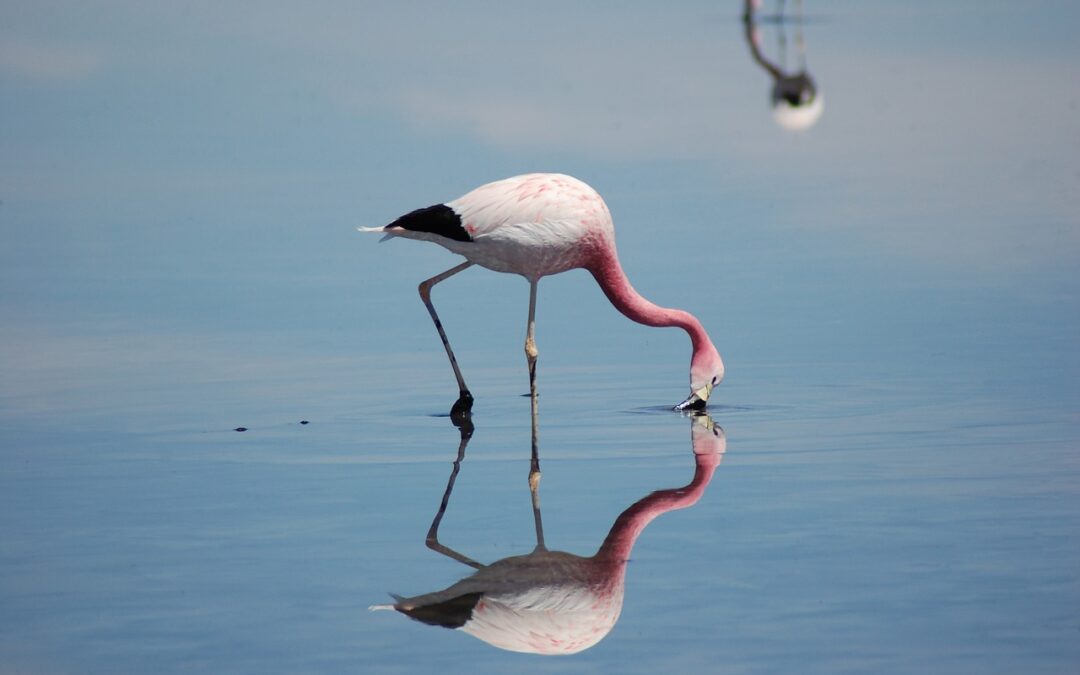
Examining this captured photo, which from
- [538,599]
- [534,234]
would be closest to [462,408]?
[534,234]

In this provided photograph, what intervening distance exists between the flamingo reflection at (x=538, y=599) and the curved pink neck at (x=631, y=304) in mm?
3935

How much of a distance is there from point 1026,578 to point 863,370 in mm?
5667

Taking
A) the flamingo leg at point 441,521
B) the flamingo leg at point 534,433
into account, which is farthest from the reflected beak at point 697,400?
the flamingo leg at point 441,521

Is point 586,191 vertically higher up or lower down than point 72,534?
higher up

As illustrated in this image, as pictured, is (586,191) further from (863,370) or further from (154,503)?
(154,503)

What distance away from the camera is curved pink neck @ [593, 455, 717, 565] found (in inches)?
300

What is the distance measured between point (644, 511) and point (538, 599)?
154 centimetres

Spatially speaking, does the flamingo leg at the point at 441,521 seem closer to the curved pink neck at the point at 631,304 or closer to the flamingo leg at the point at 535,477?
the flamingo leg at the point at 535,477

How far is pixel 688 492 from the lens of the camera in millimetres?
8812

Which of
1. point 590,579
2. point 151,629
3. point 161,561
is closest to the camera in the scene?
point 151,629

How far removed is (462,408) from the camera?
1170cm

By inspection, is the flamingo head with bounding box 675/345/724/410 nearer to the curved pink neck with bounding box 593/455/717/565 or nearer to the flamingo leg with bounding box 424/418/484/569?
the flamingo leg with bounding box 424/418/484/569

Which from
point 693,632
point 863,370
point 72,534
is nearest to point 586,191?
point 863,370

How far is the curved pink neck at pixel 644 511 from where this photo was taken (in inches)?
300
